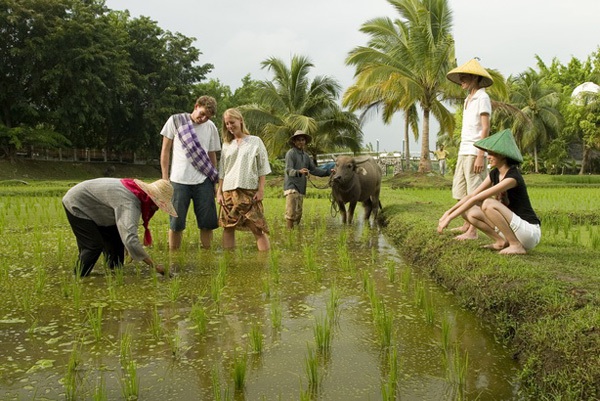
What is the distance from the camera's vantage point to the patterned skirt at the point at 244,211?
181 inches

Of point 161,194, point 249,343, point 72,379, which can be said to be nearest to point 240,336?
point 249,343

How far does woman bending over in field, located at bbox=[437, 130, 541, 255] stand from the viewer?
3.38m

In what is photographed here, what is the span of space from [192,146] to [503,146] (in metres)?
2.47

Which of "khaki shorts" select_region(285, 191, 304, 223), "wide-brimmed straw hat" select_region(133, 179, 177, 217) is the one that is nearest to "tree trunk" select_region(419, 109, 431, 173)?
"khaki shorts" select_region(285, 191, 304, 223)

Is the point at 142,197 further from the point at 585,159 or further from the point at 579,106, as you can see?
the point at 585,159

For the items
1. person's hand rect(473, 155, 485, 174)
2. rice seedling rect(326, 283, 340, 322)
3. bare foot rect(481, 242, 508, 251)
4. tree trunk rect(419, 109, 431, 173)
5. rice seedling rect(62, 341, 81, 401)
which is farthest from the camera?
tree trunk rect(419, 109, 431, 173)

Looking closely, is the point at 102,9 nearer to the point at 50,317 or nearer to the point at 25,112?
the point at 25,112

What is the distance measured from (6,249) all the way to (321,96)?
15263 millimetres

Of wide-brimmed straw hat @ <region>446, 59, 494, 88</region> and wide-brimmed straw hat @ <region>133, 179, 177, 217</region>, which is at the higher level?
wide-brimmed straw hat @ <region>446, 59, 494, 88</region>

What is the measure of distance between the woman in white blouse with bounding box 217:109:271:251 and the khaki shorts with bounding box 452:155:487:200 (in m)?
1.66

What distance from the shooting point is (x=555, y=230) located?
5172 mm

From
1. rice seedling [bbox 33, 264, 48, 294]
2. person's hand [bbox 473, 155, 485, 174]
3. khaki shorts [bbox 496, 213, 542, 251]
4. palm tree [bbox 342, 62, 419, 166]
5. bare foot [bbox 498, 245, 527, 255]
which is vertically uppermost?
palm tree [bbox 342, 62, 419, 166]

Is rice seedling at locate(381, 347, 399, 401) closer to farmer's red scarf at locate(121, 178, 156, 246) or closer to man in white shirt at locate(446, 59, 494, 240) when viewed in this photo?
farmer's red scarf at locate(121, 178, 156, 246)

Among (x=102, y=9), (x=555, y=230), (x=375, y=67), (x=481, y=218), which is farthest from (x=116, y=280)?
(x=102, y=9)
